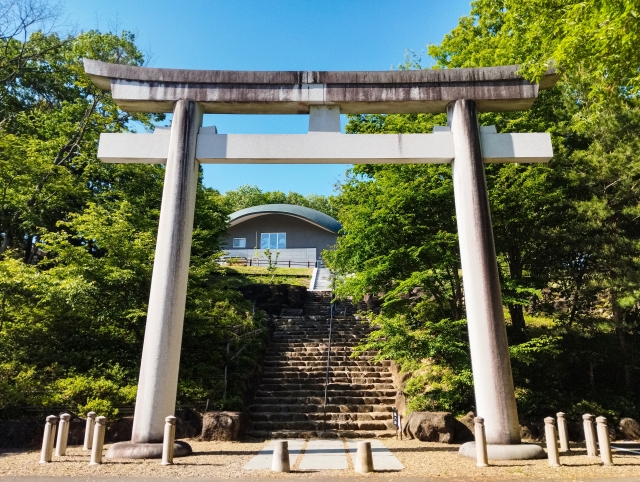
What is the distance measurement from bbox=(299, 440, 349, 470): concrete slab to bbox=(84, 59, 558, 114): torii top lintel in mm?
6397

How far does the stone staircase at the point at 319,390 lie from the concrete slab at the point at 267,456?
4.74 ft

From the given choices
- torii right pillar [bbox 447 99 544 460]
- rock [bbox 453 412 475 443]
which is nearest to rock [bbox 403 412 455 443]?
rock [bbox 453 412 475 443]

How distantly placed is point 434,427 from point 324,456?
10.1 feet

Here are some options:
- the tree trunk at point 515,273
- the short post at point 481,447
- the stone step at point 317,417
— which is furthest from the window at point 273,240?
the short post at point 481,447

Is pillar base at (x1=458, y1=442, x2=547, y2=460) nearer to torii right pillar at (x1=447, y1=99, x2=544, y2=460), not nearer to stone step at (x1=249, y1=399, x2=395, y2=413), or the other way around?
torii right pillar at (x1=447, y1=99, x2=544, y2=460)

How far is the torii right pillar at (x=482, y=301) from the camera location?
677 centimetres

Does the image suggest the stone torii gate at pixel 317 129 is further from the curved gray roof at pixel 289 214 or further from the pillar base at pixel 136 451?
the curved gray roof at pixel 289 214

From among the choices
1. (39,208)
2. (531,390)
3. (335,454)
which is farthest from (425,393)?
(39,208)

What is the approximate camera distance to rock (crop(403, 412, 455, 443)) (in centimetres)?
917

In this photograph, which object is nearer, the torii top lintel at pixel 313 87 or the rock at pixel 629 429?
the torii top lintel at pixel 313 87

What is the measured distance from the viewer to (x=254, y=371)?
13047 mm

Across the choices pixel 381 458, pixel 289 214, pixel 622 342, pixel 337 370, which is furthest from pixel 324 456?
pixel 289 214

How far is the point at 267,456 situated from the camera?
7.43 metres

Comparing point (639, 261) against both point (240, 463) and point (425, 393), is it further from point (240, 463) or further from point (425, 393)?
point (240, 463)
